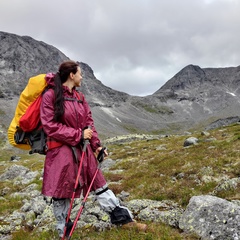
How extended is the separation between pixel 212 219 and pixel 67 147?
160 inches

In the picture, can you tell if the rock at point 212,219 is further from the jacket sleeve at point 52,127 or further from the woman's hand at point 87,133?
the jacket sleeve at point 52,127

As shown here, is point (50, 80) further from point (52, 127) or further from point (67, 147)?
point (67, 147)

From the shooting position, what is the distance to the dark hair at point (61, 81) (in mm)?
7031

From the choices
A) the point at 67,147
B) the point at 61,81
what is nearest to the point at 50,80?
the point at 61,81

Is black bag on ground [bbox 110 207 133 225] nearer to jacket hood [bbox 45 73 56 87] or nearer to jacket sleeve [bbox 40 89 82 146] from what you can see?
jacket sleeve [bbox 40 89 82 146]

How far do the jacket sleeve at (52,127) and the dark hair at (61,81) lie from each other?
0.41ft

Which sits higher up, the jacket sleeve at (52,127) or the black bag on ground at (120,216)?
the jacket sleeve at (52,127)

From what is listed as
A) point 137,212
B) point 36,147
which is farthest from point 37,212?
point 36,147

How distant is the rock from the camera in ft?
22.0

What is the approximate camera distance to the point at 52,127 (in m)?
6.86

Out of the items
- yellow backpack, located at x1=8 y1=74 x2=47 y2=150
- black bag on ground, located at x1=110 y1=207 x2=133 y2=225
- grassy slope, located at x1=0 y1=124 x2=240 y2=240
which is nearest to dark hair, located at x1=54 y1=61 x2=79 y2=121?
yellow backpack, located at x1=8 y1=74 x2=47 y2=150

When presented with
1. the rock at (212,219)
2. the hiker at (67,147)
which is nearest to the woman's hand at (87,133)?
the hiker at (67,147)

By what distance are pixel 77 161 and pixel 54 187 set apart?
0.83 metres

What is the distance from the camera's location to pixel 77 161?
714 cm
